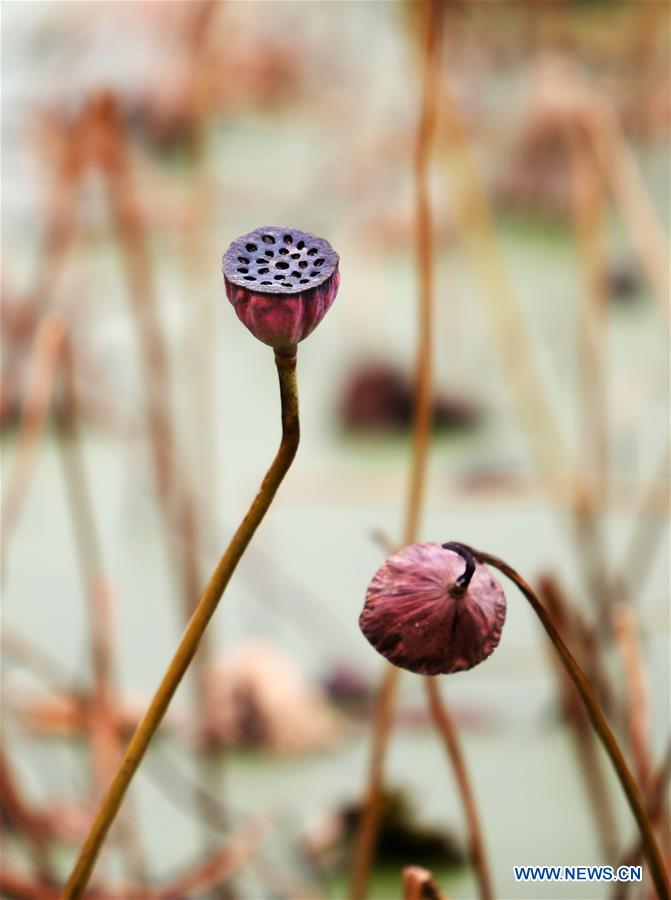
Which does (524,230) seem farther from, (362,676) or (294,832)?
(294,832)

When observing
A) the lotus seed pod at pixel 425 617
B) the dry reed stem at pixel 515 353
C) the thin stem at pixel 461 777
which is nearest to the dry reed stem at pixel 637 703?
the thin stem at pixel 461 777

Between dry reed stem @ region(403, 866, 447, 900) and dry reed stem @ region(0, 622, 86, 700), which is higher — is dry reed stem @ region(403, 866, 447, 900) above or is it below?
above

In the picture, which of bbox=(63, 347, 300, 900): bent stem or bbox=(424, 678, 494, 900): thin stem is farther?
bbox=(424, 678, 494, 900): thin stem

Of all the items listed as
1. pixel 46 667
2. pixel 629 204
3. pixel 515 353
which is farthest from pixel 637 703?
pixel 515 353

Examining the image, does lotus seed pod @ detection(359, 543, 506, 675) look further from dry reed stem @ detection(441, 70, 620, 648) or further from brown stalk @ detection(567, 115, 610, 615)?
dry reed stem @ detection(441, 70, 620, 648)

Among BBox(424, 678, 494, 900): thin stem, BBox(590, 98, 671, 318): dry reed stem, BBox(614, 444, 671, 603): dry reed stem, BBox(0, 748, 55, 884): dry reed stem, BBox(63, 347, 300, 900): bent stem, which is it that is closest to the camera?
BBox(63, 347, 300, 900): bent stem

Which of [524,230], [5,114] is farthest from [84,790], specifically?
[5,114]

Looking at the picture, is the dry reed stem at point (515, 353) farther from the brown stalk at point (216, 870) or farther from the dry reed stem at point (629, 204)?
the brown stalk at point (216, 870)

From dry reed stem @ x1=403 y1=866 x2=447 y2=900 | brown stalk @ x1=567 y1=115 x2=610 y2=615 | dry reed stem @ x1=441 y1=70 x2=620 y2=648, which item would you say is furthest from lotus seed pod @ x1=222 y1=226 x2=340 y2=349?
dry reed stem @ x1=441 y1=70 x2=620 y2=648
